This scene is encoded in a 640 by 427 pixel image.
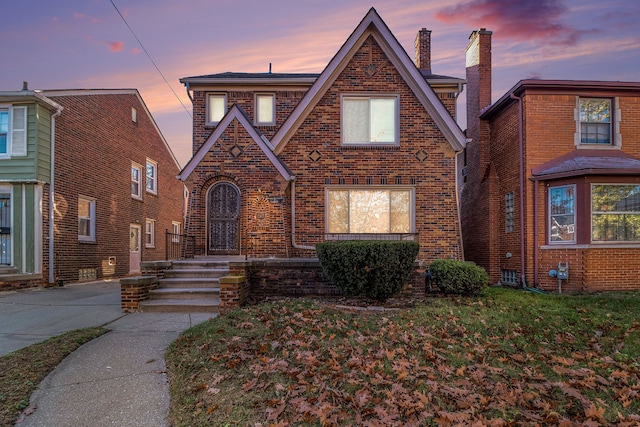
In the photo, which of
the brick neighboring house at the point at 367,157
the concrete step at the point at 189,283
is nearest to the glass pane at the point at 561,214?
the brick neighboring house at the point at 367,157

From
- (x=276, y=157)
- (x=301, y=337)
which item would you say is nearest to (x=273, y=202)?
(x=276, y=157)

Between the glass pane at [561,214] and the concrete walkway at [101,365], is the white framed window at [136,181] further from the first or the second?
the glass pane at [561,214]

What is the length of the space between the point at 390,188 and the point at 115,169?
1215 cm

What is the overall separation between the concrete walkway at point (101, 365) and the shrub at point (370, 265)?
283 centimetres

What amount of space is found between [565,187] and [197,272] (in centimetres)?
1112

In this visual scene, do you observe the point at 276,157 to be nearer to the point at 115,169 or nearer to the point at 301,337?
the point at 301,337

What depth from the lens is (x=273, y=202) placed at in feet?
36.2

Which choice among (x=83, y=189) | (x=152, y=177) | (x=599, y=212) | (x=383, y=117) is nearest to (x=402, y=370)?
(x=383, y=117)

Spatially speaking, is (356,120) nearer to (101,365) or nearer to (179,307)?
(179,307)

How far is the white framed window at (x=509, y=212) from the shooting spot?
13.4 meters

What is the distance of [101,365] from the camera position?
4.93 metres

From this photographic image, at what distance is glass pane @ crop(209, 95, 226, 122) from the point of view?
46.5 feet

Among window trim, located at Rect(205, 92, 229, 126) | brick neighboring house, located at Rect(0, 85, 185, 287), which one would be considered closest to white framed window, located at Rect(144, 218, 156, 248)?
brick neighboring house, located at Rect(0, 85, 185, 287)

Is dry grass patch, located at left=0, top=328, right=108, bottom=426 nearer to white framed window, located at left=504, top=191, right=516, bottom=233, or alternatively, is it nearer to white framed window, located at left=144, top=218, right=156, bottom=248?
white framed window, located at left=504, top=191, right=516, bottom=233
